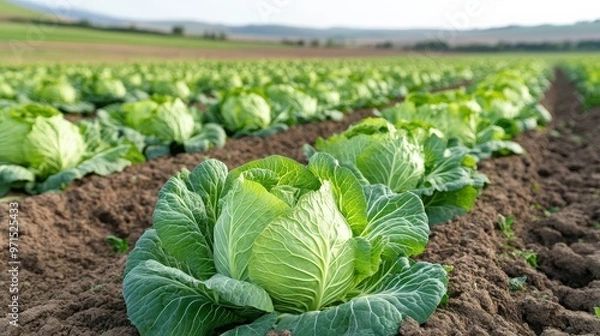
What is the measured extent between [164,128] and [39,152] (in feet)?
7.05

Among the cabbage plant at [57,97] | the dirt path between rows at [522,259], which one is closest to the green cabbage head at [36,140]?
the dirt path between rows at [522,259]

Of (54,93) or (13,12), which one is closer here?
(54,93)

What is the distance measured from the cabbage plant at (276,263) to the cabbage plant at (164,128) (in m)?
5.15

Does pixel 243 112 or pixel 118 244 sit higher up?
pixel 243 112

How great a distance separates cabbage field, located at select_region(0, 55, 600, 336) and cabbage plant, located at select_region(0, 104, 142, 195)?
0.02 meters

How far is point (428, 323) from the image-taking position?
3182 millimetres

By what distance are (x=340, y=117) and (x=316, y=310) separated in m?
10.2

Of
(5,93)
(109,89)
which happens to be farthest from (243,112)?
(109,89)

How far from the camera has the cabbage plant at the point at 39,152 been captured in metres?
6.71

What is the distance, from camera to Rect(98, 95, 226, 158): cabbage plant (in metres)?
8.58

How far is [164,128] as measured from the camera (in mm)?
8664

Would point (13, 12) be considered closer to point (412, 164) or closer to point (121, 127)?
point (121, 127)

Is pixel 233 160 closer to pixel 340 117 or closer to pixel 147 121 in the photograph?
pixel 147 121

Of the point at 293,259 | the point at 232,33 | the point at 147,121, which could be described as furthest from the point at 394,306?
the point at 232,33
